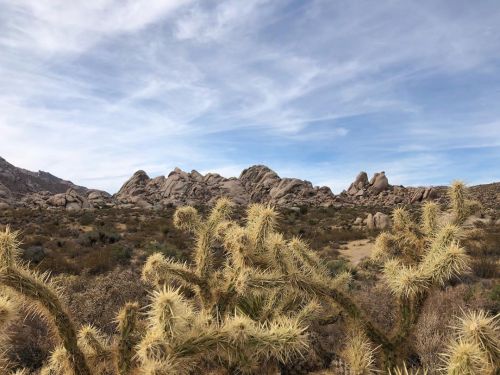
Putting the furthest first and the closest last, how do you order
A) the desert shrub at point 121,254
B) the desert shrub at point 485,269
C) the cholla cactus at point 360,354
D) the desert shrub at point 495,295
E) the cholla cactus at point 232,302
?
the desert shrub at point 121,254, the desert shrub at point 485,269, the desert shrub at point 495,295, the cholla cactus at point 360,354, the cholla cactus at point 232,302

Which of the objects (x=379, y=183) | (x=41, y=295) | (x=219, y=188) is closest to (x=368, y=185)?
(x=379, y=183)

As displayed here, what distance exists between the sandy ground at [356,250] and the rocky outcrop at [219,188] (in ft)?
105

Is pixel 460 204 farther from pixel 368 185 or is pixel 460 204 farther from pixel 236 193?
pixel 236 193

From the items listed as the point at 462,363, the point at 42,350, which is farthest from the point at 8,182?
the point at 462,363

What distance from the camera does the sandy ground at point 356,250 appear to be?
54.3 ft

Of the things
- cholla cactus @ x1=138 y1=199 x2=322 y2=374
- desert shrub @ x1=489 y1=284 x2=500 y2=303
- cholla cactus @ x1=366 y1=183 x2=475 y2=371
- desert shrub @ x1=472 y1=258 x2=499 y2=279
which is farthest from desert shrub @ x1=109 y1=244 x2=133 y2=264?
cholla cactus @ x1=366 y1=183 x2=475 y2=371

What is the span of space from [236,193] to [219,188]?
367cm

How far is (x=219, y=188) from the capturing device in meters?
67.7

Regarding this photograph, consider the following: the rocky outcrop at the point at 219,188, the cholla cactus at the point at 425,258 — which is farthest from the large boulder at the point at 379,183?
the cholla cactus at the point at 425,258

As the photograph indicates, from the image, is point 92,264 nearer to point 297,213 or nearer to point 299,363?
point 299,363

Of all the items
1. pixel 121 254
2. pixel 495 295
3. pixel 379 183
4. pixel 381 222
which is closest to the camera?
pixel 495 295

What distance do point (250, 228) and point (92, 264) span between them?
449 inches

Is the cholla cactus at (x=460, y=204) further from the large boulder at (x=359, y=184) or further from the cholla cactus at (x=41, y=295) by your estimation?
the large boulder at (x=359, y=184)

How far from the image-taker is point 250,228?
4.11 m
